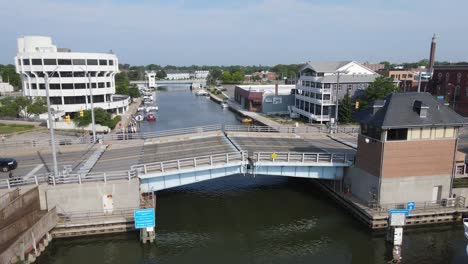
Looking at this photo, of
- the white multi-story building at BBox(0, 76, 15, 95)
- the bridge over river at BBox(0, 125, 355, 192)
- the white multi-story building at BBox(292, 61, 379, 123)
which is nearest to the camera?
the bridge over river at BBox(0, 125, 355, 192)

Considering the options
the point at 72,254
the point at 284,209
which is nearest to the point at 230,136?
the point at 284,209

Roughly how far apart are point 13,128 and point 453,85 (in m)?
86.9

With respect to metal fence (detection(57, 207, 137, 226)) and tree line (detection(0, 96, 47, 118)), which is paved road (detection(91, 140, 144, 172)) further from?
tree line (detection(0, 96, 47, 118))

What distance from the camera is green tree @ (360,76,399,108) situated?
67.4 metres

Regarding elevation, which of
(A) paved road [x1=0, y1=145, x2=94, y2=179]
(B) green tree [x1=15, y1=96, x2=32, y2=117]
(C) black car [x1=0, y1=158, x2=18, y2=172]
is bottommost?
(A) paved road [x1=0, y1=145, x2=94, y2=179]

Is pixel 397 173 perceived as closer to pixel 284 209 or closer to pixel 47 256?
pixel 284 209

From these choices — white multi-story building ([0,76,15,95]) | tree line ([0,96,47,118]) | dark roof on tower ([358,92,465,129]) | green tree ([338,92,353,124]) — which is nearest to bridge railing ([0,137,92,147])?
tree line ([0,96,47,118])

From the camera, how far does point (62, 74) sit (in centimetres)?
8112

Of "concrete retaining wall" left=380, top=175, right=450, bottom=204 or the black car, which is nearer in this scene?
"concrete retaining wall" left=380, top=175, right=450, bottom=204

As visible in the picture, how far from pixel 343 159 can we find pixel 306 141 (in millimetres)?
10264

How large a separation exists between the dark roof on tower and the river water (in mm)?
8694

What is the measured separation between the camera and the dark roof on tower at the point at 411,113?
93.5ft

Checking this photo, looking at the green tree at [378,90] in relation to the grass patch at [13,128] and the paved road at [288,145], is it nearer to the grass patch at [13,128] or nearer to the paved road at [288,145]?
the paved road at [288,145]

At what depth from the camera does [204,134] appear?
4328cm
